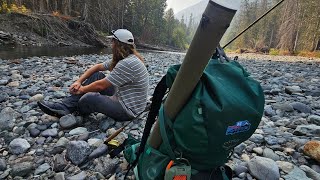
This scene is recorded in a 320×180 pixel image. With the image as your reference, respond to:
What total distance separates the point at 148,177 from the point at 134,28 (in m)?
55.5

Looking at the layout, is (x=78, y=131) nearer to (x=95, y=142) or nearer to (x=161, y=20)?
(x=95, y=142)

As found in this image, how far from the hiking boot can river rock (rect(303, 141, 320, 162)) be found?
2786 millimetres

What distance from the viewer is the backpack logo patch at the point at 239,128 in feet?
4.54

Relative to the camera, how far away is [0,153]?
266 cm

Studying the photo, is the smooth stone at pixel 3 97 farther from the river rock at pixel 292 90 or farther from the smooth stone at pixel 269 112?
the river rock at pixel 292 90

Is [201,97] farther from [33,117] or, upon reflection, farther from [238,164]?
[33,117]

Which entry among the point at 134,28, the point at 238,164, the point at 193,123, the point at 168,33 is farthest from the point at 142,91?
the point at 168,33

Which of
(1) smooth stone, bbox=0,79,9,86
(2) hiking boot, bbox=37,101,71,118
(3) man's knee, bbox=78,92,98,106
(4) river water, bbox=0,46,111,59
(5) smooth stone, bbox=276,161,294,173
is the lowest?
(4) river water, bbox=0,46,111,59

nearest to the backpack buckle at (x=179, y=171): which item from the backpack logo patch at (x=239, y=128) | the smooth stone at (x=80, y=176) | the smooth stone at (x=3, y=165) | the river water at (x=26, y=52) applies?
the backpack logo patch at (x=239, y=128)

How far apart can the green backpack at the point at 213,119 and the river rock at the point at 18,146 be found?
5.99ft

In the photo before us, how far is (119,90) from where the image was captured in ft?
10.6

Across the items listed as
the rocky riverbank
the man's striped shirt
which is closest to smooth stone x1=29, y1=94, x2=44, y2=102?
the rocky riverbank

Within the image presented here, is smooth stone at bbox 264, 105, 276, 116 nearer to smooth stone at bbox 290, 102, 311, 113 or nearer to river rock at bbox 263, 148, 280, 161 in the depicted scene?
smooth stone at bbox 290, 102, 311, 113

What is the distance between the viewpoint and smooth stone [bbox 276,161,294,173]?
7.68 ft
